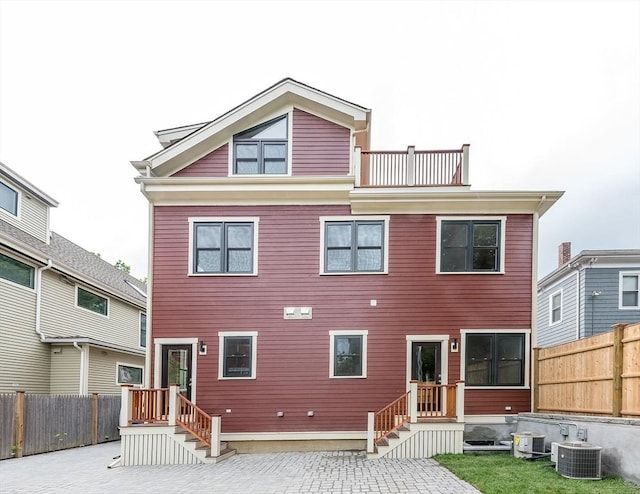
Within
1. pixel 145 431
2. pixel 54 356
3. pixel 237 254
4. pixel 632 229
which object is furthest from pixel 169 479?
pixel 632 229

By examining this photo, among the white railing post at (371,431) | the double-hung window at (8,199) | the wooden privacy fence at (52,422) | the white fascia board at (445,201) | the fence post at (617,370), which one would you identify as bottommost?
the wooden privacy fence at (52,422)

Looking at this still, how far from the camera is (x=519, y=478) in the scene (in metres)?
7.66

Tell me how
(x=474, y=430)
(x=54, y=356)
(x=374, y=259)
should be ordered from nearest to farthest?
(x=474, y=430) → (x=374, y=259) → (x=54, y=356)

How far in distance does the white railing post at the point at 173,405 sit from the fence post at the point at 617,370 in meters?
8.36

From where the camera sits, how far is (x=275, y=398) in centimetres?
1185

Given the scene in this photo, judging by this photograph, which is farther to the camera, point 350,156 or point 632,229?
point 632,229

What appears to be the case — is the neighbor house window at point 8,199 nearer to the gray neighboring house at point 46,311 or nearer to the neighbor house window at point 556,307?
the gray neighboring house at point 46,311

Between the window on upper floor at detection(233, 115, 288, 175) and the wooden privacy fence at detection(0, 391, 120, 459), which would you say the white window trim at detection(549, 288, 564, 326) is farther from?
the wooden privacy fence at detection(0, 391, 120, 459)

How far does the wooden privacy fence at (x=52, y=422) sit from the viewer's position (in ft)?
38.0

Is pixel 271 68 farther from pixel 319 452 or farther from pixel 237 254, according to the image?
pixel 319 452

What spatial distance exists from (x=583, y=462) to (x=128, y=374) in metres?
17.2

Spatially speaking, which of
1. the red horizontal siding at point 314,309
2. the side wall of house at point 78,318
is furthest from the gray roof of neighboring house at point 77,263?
the red horizontal siding at point 314,309

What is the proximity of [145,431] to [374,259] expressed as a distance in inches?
257

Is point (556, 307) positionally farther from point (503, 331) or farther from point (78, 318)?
point (78, 318)
